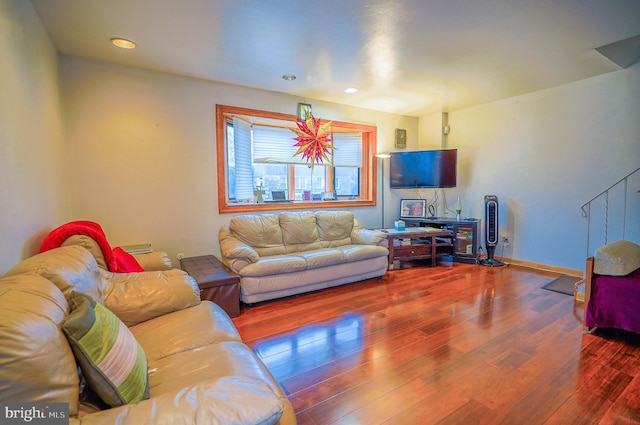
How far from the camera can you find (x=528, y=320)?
9.02 ft

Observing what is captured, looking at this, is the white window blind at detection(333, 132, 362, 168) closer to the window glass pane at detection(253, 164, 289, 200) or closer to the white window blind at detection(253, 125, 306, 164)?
the white window blind at detection(253, 125, 306, 164)

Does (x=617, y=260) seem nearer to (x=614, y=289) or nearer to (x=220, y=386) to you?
(x=614, y=289)

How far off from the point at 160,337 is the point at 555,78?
494 centimetres

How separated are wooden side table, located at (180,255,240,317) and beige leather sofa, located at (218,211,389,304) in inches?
7.4

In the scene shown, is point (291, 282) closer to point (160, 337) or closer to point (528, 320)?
point (160, 337)

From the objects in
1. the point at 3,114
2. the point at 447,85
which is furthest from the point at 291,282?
the point at 447,85

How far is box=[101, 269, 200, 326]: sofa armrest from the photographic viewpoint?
1805mm

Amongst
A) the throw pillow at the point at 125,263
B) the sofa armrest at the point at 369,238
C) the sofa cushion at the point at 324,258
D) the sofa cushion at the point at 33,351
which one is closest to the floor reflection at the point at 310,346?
the sofa cushion at the point at 324,258

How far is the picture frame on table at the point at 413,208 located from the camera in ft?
17.6

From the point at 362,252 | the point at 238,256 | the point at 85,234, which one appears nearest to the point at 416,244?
the point at 362,252

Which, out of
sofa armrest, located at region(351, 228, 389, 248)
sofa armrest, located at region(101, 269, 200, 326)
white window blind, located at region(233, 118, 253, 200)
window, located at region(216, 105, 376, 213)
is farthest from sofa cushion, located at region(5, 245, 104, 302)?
sofa armrest, located at region(351, 228, 389, 248)

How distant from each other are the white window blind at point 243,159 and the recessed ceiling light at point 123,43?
142 cm

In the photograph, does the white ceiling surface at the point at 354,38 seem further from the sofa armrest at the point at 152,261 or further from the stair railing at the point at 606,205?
the sofa armrest at the point at 152,261

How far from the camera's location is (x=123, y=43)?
2701 mm
